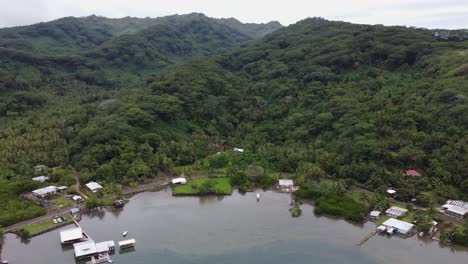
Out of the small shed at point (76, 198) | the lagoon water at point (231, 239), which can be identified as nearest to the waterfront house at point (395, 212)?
the lagoon water at point (231, 239)

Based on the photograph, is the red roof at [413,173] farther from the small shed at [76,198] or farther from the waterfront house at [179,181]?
the small shed at [76,198]

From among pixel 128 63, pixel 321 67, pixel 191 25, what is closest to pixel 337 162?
pixel 321 67

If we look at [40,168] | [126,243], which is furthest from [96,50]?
[126,243]

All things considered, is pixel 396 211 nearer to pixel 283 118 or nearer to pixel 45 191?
pixel 283 118

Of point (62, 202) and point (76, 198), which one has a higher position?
point (76, 198)

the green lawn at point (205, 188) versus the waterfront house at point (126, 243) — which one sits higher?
the green lawn at point (205, 188)

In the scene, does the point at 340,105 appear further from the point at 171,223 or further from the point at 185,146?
the point at 171,223

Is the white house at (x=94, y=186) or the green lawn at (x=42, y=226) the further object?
the white house at (x=94, y=186)
